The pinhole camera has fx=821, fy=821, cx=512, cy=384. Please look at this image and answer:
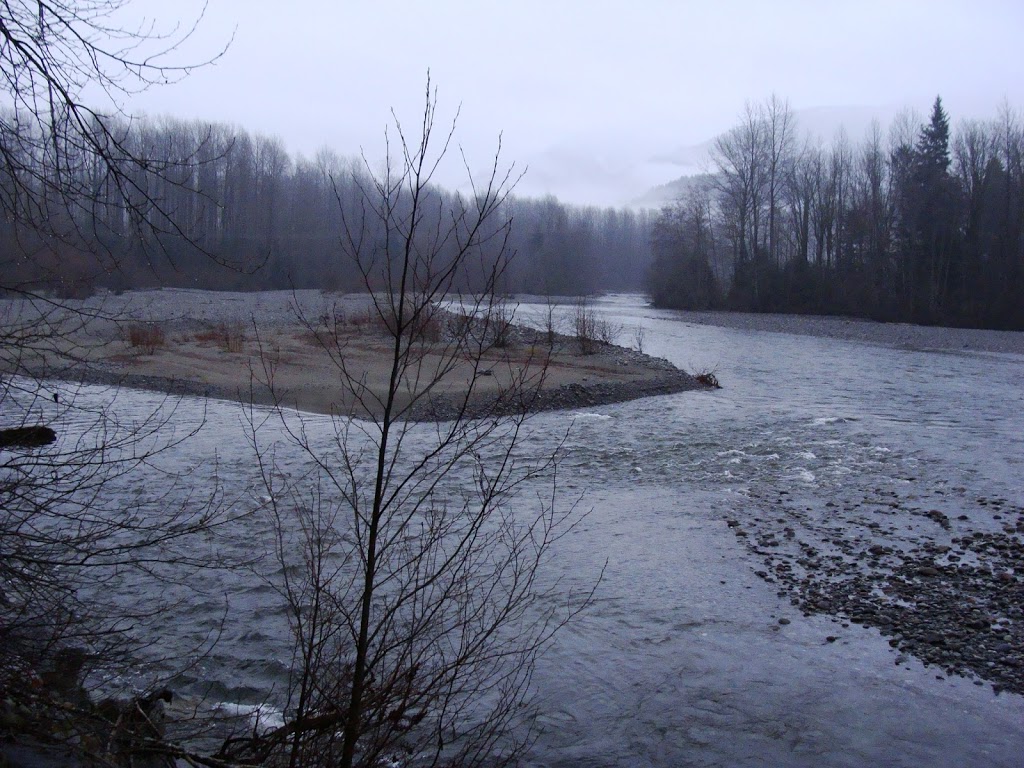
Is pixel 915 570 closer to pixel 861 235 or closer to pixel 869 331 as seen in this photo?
pixel 869 331

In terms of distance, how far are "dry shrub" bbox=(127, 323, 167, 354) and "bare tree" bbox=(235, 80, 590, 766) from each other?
8.80m

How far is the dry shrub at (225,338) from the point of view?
22.4 metres

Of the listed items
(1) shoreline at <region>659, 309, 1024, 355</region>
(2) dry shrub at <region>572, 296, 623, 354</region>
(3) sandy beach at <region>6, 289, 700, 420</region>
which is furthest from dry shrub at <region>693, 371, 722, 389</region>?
(1) shoreline at <region>659, 309, 1024, 355</region>

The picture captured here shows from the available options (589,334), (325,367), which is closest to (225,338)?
(325,367)

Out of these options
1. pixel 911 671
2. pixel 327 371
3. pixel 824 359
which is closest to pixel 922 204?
pixel 824 359

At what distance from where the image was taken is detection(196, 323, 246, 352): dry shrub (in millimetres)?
22359

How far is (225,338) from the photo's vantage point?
75.4 feet

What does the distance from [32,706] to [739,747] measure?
150 inches

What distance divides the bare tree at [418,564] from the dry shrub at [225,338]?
9863mm

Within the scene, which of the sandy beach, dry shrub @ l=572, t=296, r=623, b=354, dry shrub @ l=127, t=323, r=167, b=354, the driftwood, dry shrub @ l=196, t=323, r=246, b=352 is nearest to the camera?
the driftwood

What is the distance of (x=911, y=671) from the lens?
5.79 metres

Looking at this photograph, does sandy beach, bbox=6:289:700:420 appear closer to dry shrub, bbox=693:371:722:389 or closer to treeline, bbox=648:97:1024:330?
dry shrub, bbox=693:371:722:389

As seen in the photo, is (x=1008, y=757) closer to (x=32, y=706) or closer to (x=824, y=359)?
(x=32, y=706)

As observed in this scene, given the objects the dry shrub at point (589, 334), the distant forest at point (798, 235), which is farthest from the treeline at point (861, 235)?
the dry shrub at point (589, 334)
